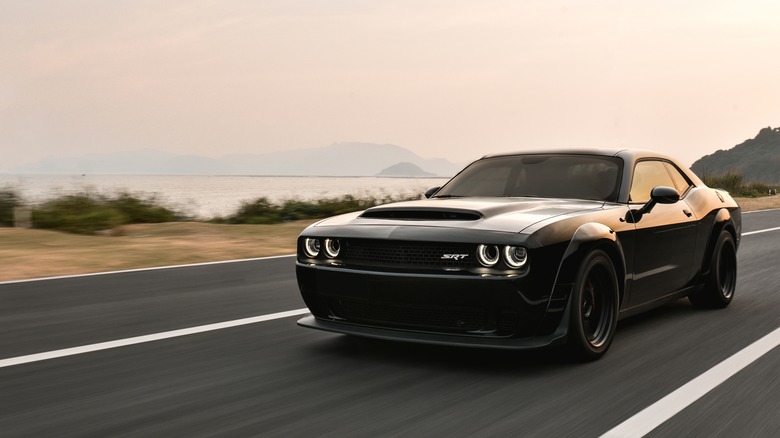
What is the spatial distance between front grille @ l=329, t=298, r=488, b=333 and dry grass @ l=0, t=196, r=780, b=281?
20.4ft

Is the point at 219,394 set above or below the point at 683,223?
below

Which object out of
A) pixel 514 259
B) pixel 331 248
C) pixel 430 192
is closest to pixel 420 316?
pixel 514 259

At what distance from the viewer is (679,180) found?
742 centimetres

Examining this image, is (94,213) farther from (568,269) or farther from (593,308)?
(568,269)

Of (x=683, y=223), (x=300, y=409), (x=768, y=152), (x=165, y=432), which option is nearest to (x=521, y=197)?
(x=683, y=223)

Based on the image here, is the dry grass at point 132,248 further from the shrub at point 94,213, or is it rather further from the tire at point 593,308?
the tire at point 593,308

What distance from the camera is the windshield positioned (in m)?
6.36

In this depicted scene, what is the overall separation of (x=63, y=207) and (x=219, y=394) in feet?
49.5

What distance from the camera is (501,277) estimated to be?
490 centimetres

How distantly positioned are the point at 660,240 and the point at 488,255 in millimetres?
2054

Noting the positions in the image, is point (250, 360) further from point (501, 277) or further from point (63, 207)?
point (63, 207)

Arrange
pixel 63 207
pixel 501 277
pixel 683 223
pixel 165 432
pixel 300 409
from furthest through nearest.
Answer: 1. pixel 63 207
2. pixel 683 223
3. pixel 501 277
4. pixel 300 409
5. pixel 165 432

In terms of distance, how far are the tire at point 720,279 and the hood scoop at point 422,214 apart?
120 inches

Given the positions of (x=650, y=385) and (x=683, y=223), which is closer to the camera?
(x=650, y=385)
